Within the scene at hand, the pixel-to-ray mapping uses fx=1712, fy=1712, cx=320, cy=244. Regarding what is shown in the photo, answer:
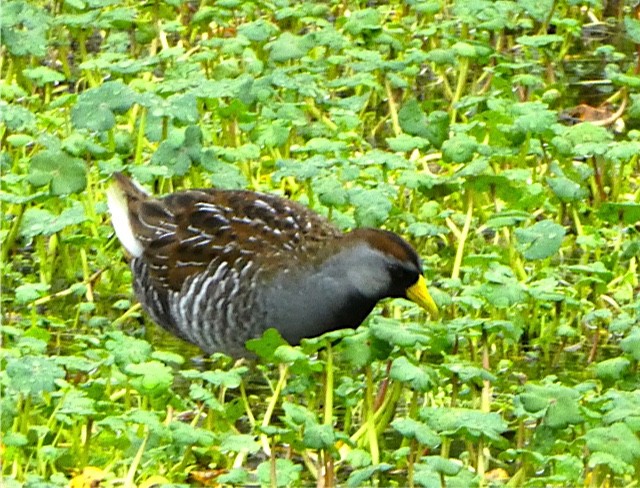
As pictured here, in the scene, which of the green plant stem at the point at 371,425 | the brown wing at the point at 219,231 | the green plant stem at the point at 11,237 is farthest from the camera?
the green plant stem at the point at 11,237

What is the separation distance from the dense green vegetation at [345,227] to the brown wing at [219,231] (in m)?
0.33

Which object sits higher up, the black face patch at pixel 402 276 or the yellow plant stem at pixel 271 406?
the black face patch at pixel 402 276

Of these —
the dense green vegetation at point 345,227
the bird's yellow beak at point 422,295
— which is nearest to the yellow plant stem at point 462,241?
the dense green vegetation at point 345,227

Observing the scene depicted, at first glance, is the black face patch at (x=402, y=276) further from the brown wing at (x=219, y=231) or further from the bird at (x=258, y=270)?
the brown wing at (x=219, y=231)

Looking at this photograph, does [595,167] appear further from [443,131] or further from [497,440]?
[497,440]

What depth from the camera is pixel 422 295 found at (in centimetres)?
672

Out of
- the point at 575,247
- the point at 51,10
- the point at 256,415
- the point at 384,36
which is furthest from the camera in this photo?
the point at 51,10

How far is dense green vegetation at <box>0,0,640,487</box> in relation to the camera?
→ 5.80 meters

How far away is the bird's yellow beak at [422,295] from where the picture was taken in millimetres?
6711

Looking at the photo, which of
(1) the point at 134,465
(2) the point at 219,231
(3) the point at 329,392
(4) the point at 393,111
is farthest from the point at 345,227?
(1) the point at 134,465

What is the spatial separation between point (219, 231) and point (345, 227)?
0.77 meters

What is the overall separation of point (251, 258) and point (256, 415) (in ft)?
2.04

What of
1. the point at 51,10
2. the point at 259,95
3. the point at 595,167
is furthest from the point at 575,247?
the point at 51,10

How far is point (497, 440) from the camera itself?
219 inches
